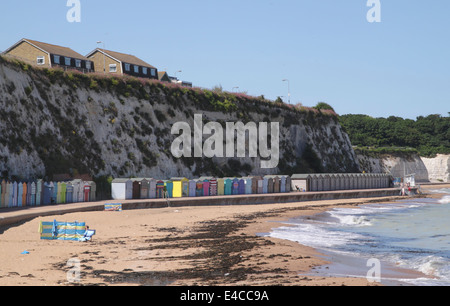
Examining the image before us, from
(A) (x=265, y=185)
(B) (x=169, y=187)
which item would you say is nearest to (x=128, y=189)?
(B) (x=169, y=187)

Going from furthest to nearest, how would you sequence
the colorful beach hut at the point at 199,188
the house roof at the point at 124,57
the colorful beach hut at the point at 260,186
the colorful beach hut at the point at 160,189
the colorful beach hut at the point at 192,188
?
the house roof at the point at 124,57
the colorful beach hut at the point at 260,186
the colorful beach hut at the point at 199,188
the colorful beach hut at the point at 192,188
the colorful beach hut at the point at 160,189

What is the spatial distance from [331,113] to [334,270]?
8037 centimetres

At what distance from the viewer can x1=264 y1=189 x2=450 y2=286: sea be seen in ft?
52.7

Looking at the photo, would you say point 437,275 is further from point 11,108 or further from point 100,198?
point 11,108

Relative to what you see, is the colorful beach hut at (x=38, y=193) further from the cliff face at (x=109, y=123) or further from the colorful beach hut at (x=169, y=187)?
the colorful beach hut at (x=169, y=187)

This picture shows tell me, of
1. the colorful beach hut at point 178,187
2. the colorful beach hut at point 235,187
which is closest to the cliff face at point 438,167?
the colorful beach hut at point 235,187

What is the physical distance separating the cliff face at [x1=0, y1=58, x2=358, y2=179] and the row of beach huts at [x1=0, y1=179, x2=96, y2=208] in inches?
180

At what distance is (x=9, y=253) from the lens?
17625 millimetres

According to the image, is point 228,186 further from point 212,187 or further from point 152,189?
point 152,189

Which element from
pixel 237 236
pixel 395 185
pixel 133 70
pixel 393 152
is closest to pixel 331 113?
pixel 395 185

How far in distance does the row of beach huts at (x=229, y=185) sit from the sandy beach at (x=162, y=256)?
41.5 ft

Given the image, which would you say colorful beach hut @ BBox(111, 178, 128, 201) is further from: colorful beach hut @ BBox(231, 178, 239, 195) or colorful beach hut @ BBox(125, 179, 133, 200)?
colorful beach hut @ BBox(231, 178, 239, 195)

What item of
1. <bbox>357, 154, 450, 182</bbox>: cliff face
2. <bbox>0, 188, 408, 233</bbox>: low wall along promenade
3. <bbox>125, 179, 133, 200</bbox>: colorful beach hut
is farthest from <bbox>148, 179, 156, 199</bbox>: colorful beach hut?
<bbox>357, 154, 450, 182</bbox>: cliff face

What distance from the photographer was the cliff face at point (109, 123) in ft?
143
